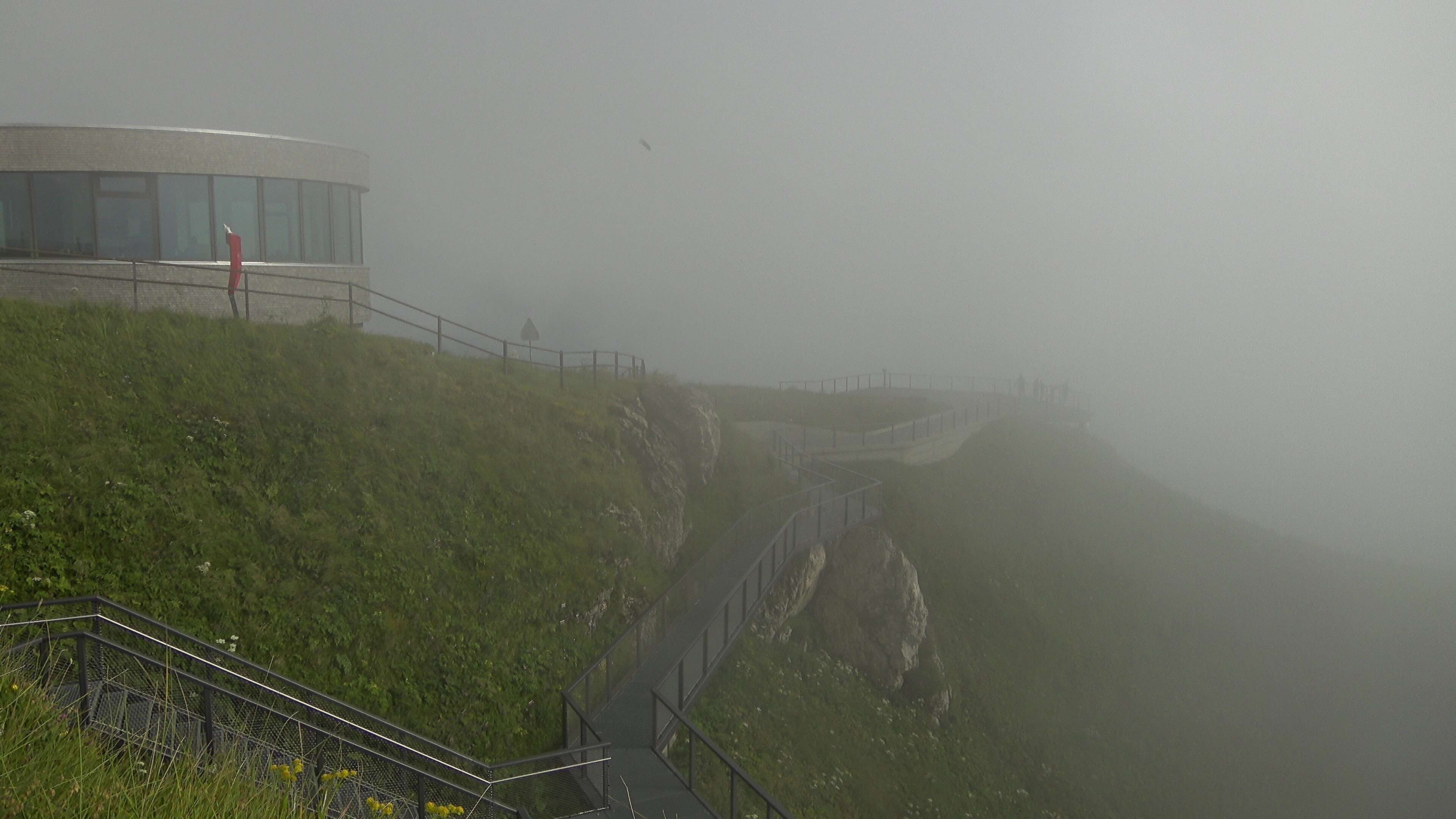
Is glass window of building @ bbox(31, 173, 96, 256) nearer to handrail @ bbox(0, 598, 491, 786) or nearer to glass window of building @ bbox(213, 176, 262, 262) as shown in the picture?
glass window of building @ bbox(213, 176, 262, 262)

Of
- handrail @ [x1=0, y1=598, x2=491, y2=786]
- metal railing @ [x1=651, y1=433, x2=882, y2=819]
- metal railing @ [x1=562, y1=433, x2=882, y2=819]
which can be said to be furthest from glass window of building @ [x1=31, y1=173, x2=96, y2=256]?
metal railing @ [x1=651, y1=433, x2=882, y2=819]

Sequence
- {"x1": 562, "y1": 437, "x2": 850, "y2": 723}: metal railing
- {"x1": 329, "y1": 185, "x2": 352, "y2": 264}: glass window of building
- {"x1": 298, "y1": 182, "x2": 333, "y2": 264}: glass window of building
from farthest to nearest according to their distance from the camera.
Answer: {"x1": 329, "y1": 185, "x2": 352, "y2": 264}: glass window of building < {"x1": 298, "y1": 182, "x2": 333, "y2": 264}: glass window of building < {"x1": 562, "y1": 437, "x2": 850, "y2": 723}: metal railing

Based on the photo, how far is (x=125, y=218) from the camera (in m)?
19.3

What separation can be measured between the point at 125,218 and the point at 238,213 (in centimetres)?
227

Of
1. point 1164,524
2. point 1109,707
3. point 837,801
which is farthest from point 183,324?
point 1164,524

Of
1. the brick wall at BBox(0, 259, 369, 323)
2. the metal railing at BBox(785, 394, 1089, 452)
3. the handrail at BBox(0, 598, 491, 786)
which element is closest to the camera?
the handrail at BBox(0, 598, 491, 786)

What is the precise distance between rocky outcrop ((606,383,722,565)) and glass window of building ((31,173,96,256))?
12.5 m

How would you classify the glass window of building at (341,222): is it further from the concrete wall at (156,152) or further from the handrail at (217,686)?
the handrail at (217,686)

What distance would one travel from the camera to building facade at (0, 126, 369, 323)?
61.0 feet

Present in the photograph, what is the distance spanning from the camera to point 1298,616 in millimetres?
42844

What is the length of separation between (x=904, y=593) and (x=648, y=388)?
31.1 feet

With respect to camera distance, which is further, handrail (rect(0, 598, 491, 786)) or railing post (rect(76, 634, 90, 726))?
handrail (rect(0, 598, 491, 786))

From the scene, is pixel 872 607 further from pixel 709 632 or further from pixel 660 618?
pixel 660 618

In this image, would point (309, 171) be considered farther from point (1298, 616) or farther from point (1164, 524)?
point (1298, 616)
